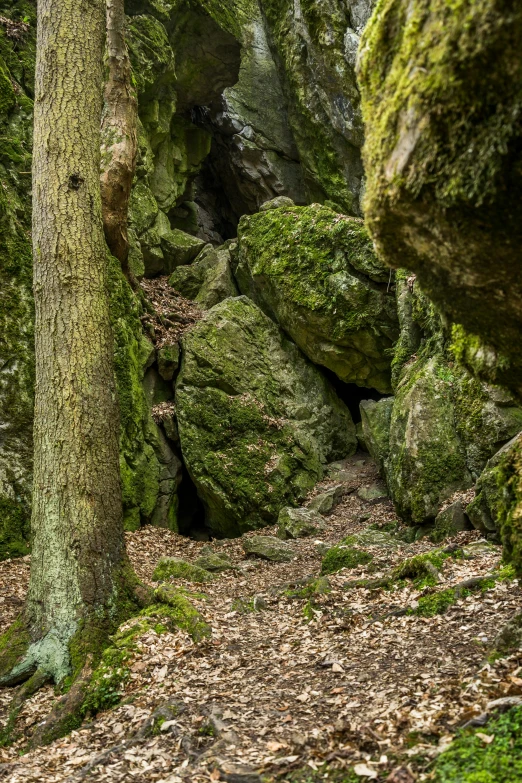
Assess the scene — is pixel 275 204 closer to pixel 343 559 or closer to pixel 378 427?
pixel 378 427

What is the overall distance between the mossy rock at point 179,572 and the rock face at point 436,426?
3814 millimetres

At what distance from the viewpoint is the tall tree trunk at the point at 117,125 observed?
8.91m

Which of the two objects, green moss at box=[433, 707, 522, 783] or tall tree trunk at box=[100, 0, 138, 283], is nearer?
green moss at box=[433, 707, 522, 783]

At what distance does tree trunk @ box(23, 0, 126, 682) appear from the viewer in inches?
194

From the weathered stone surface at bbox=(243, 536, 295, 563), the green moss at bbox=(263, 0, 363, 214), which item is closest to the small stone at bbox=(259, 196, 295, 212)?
the green moss at bbox=(263, 0, 363, 214)

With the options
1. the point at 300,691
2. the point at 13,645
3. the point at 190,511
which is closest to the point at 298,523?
the point at 190,511

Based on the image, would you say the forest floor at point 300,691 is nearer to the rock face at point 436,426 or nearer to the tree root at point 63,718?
the tree root at point 63,718

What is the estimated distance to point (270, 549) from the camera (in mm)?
8820

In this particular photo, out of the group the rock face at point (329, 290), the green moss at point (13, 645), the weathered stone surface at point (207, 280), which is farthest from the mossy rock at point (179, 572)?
the weathered stone surface at point (207, 280)

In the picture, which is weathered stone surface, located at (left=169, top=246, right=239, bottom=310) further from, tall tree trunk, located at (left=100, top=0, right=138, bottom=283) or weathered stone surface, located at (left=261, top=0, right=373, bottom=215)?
tall tree trunk, located at (left=100, top=0, right=138, bottom=283)

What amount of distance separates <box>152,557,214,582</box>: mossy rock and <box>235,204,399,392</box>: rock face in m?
7.43

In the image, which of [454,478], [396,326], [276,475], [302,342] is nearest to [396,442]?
[454,478]

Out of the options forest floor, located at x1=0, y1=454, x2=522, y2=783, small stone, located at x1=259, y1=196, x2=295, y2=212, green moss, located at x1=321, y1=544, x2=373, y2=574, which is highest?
small stone, located at x1=259, y1=196, x2=295, y2=212

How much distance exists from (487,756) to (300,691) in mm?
1762
